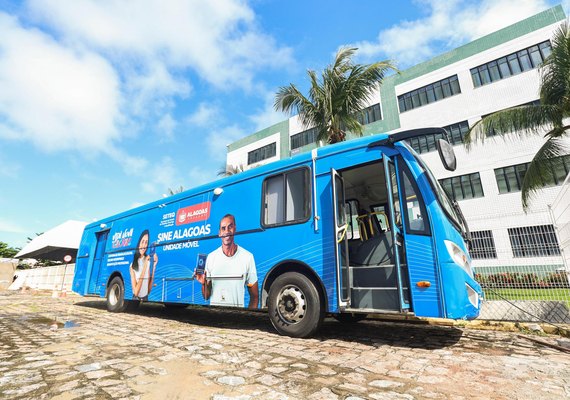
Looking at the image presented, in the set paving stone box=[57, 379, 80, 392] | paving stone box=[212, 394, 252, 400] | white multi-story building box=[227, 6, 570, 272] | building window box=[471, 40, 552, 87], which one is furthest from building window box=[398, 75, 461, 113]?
paving stone box=[57, 379, 80, 392]

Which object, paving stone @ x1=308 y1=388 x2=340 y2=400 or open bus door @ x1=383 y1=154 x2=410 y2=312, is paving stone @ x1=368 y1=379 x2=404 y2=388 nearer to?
paving stone @ x1=308 y1=388 x2=340 y2=400

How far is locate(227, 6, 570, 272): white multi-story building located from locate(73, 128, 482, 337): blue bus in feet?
41.7

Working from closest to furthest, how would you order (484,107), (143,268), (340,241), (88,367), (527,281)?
1. (88,367)
2. (340,241)
3. (527,281)
4. (143,268)
5. (484,107)

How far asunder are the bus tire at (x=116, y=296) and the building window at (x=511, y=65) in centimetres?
2207

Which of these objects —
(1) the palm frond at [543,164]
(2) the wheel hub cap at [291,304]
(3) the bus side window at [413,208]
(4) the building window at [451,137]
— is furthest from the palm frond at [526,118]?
(2) the wheel hub cap at [291,304]

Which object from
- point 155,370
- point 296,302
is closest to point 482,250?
point 296,302

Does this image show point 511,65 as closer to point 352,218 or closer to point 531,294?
point 531,294

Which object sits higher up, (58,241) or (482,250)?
(58,241)

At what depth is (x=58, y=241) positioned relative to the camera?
2075 cm

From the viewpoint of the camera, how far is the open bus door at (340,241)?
434cm

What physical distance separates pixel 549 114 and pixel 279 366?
1240 cm

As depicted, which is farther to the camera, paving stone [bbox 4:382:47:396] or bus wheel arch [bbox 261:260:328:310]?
bus wheel arch [bbox 261:260:328:310]

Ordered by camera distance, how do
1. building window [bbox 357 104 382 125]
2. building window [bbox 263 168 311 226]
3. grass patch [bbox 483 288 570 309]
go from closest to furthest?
building window [bbox 263 168 311 226] < grass patch [bbox 483 288 570 309] < building window [bbox 357 104 382 125]

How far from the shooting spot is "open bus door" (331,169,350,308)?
14.2 ft
